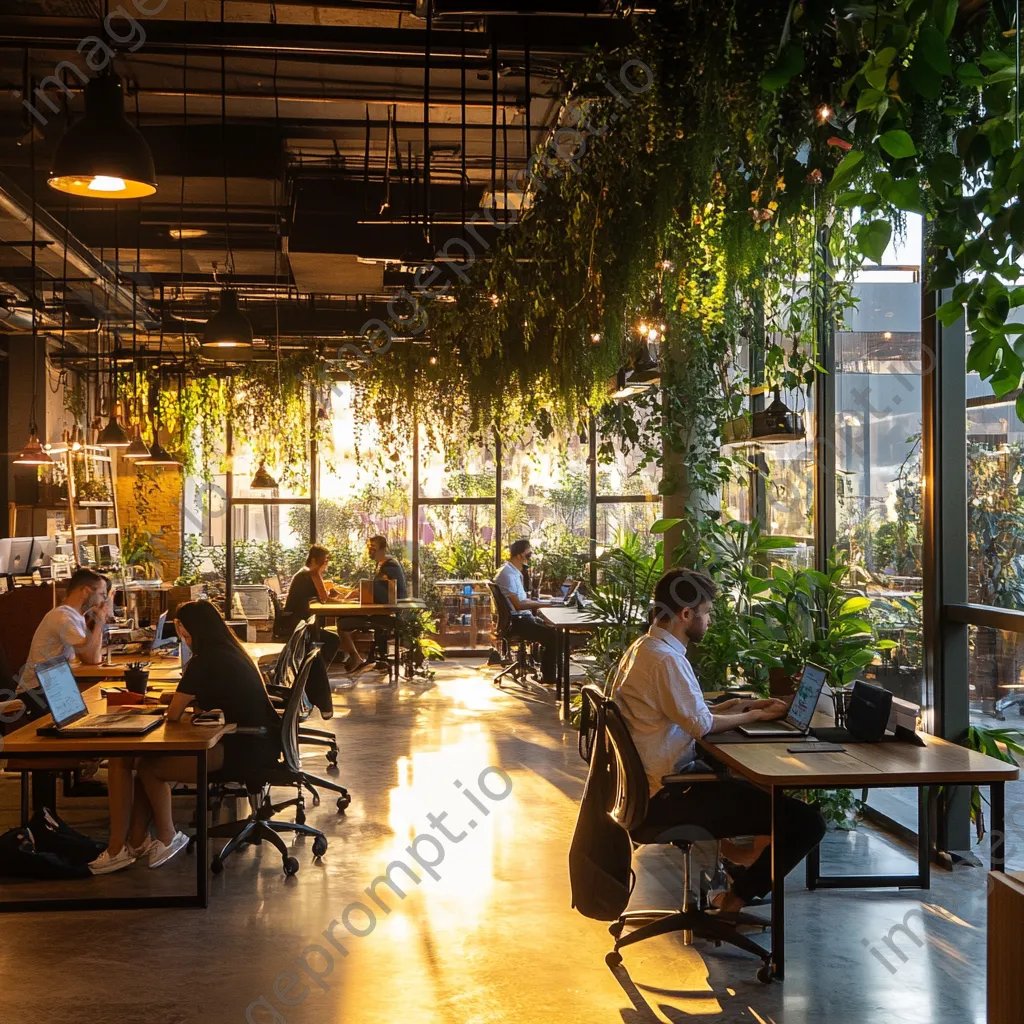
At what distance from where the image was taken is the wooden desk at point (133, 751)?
15.4 feet

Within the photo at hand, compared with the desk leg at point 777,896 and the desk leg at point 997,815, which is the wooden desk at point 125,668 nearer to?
the desk leg at point 777,896

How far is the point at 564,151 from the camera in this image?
8000 millimetres

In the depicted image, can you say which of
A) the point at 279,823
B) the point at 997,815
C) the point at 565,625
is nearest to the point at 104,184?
the point at 279,823

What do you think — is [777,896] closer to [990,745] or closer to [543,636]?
[990,745]

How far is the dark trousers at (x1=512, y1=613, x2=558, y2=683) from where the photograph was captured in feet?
37.8

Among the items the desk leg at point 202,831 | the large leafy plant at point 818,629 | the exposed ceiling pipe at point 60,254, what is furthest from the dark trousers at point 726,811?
the exposed ceiling pipe at point 60,254

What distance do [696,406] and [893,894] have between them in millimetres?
2730

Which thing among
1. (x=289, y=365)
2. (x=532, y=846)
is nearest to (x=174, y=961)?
(x=532, y=846)

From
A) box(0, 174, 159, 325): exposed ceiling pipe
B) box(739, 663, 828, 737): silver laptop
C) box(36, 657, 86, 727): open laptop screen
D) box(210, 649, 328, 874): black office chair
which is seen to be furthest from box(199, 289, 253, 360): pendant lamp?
box(739, 663, 828, 737): silver laptop

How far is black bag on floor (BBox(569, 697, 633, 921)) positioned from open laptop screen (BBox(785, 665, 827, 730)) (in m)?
0.95

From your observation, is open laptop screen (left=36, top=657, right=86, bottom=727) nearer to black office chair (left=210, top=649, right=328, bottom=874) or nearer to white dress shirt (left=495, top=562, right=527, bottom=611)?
black office chair (left=210, top=649, right=328, bottom=874)

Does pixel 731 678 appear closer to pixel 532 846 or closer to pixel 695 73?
pixel 532 846

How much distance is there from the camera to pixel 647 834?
4180mm

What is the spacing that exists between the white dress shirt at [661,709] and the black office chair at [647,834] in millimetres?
75
